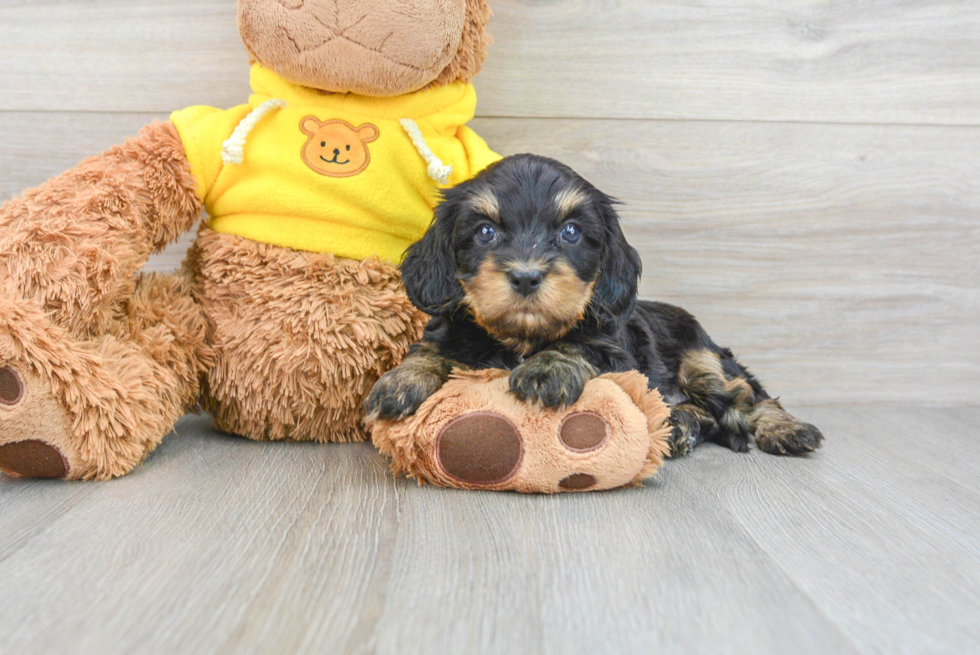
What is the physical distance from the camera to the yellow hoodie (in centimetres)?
208

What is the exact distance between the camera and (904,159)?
9.11 feet

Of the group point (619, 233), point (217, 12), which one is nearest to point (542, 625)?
point (619, 233)

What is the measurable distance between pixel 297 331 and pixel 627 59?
4.95 feet

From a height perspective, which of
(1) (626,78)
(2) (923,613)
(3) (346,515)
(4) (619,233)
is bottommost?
(3) (346,515)

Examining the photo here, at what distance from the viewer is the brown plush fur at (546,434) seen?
1681 millimetres

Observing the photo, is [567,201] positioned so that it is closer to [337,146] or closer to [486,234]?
[486,234]

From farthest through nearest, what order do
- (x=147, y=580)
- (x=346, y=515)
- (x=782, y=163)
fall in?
(x=782, y=163), (x=346, y=515), (x=147, y=580)

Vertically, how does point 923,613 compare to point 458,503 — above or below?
above

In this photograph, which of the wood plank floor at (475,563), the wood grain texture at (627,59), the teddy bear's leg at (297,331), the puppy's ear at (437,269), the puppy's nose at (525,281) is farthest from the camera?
the wood grain texture at (627,59)

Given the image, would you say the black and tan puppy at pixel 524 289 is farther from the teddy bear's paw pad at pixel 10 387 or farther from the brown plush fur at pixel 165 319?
the teddy bear's paw pad at pixel 10 387

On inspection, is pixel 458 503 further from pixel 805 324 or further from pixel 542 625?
pixel 805 324

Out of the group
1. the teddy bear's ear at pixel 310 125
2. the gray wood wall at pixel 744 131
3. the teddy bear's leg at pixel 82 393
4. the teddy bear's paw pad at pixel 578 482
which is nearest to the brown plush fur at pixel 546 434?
the teddy bear's paw pad at pixel 578 482

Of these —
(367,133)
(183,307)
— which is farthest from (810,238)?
(183,307)

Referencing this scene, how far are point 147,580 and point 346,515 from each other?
426 mm
